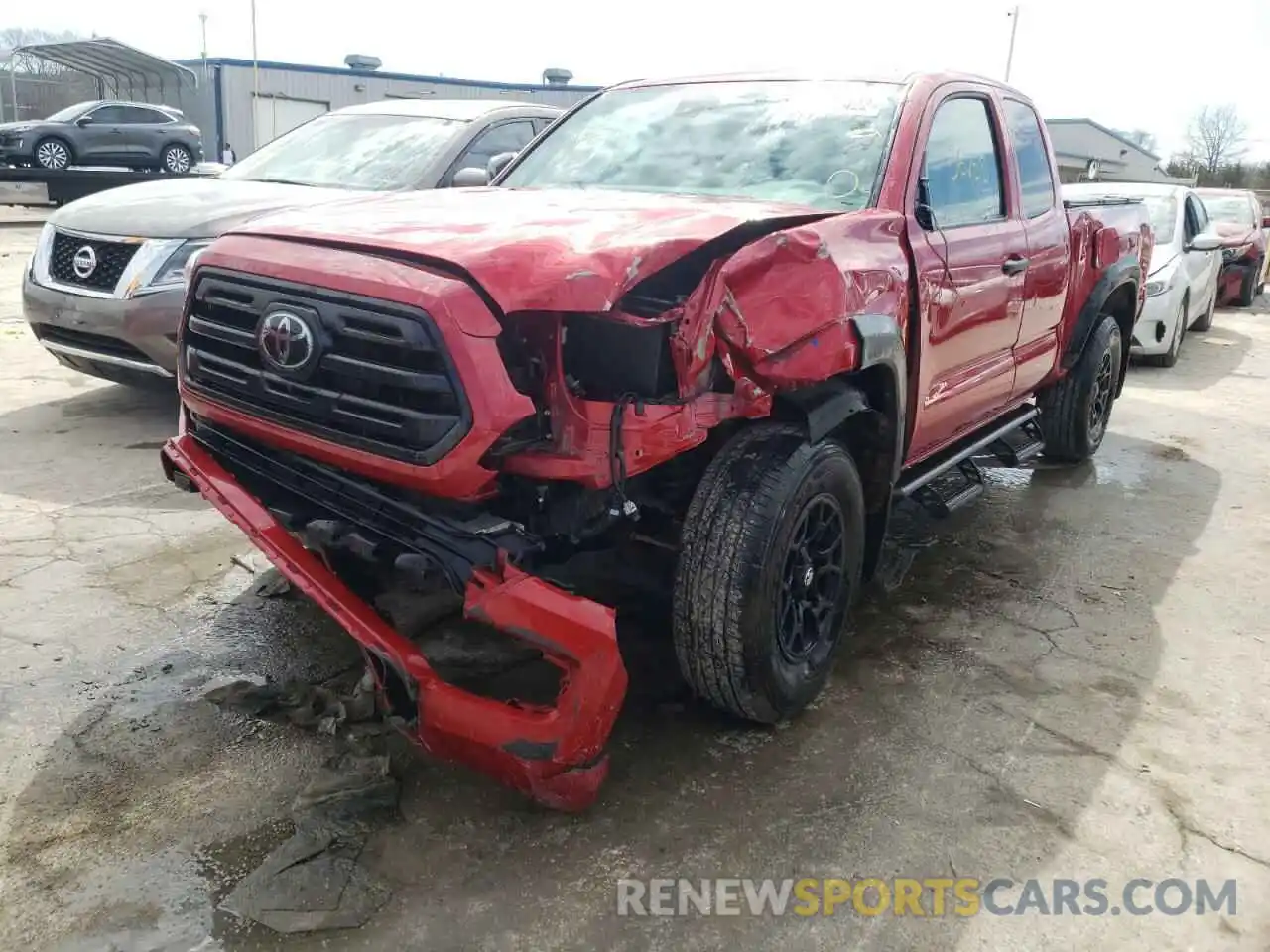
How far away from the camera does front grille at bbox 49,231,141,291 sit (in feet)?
18.4

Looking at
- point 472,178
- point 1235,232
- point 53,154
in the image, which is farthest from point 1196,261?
point 53,154

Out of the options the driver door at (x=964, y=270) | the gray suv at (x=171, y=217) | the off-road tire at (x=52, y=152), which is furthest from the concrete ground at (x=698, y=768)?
the off-road tire at (x=52, y=152)

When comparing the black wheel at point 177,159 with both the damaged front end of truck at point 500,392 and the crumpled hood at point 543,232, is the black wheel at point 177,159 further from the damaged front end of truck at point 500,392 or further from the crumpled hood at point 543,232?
the damaged front end of truck at point 500,392

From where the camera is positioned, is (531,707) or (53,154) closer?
(531,707)

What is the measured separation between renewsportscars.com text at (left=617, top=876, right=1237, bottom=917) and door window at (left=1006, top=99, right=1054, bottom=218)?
2.97m

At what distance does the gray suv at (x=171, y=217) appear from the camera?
5488mm

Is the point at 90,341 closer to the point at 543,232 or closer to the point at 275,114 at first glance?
the point at 543,232

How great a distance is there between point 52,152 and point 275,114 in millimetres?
11815

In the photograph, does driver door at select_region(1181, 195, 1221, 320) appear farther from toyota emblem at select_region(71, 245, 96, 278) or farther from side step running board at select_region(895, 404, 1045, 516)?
toyota emblem at select_region(71, 245, 96, 278)

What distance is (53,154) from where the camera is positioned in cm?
2000

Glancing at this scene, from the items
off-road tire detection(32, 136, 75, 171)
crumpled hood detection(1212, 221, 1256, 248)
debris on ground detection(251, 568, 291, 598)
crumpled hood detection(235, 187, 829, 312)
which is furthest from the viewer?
off-road tire detection(32, 136, 75, 171)

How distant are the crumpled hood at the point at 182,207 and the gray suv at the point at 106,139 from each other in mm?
16328

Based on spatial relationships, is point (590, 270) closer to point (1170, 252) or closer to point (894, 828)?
point (894, 828)

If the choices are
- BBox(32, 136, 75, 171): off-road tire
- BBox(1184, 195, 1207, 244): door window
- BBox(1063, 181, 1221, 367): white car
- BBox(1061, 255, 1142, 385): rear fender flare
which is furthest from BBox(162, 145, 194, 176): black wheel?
BBox(1061, 255, 1142, 385): rear fender flare
